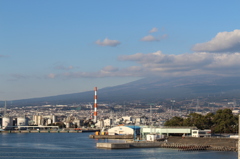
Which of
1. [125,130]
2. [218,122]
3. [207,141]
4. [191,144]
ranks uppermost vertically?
[218,122]

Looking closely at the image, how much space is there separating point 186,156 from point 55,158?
10.1 meters

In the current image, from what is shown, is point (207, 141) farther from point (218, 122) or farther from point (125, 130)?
point (125, 130)

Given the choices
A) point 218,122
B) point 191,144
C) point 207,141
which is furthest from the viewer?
point 218,122

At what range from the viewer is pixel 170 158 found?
125ft

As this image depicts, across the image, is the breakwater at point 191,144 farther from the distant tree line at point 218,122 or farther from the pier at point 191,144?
the distant tree line at point 218,122

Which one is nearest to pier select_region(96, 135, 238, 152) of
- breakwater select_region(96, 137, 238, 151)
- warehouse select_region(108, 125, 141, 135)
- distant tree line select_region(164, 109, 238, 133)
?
breakwater select_region(96, 137, 238, 151)

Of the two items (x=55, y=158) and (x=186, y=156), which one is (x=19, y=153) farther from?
(x=186, y=156)

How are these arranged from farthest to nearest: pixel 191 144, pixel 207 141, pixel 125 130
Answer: pixel 125 130
pixel 207 141
pixel 191 144

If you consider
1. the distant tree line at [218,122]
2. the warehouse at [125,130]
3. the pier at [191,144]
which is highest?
the distant tree line at [218,122]

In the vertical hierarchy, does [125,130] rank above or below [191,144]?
above

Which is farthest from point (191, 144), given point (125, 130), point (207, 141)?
point (125, 130)

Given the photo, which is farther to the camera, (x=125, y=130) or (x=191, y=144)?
(x=125, y=130)

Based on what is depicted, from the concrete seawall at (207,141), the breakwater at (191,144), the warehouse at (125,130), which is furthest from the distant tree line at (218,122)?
the breakwater at (191,144)

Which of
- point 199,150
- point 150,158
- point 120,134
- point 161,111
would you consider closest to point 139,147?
point 199,150
